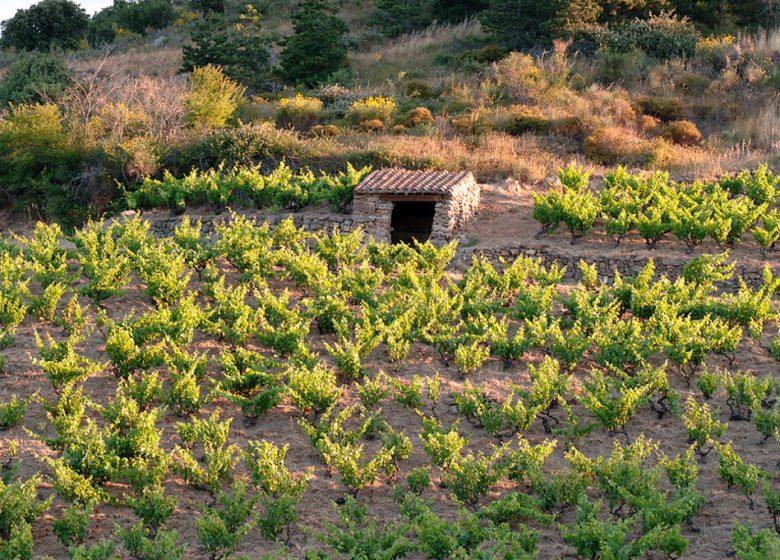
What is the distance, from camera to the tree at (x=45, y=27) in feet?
173

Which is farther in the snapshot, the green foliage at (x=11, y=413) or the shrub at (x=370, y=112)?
the shrub at (x=370, y=112)

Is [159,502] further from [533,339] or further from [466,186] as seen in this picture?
[466,186]

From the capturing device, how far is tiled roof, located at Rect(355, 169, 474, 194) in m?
22.0

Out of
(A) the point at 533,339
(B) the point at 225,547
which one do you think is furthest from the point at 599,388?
(B) the point at 225,547

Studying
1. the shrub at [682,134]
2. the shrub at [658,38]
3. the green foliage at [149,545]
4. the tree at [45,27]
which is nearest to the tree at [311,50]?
the shrub at [658,38]

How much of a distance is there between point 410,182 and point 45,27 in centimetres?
3858

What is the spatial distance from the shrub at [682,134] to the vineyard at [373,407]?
10.2m

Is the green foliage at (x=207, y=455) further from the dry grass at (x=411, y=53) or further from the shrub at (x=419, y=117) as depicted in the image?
the dry grass at (x=411, y=53)

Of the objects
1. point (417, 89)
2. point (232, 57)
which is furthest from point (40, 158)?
point (417, 89)

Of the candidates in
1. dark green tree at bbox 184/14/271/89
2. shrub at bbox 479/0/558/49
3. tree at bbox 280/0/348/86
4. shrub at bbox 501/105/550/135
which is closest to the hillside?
shrub at bbox 501/105/550/135

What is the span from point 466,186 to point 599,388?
405 inches

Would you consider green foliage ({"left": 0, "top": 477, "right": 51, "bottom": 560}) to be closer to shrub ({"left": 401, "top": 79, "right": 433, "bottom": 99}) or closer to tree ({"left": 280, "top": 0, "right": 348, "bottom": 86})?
shrub ({"left": 401, "top": 79, "right": 433, "bottom": 99})

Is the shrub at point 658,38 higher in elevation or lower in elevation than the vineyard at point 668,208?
higher

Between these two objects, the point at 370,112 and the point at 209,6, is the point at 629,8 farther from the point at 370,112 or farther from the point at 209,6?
the point at 209,6
